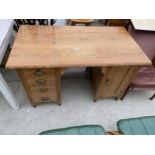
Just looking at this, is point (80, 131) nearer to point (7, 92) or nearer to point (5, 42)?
point (7, 92)

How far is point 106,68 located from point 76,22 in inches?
51.2

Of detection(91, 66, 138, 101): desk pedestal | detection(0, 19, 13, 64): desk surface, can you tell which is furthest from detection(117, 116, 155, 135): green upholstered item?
detection(0, 19, 13, 64): desk surface

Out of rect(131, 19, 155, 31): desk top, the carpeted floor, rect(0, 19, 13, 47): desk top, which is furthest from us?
the carpeted floor

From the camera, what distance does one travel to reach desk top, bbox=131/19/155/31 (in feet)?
4.32

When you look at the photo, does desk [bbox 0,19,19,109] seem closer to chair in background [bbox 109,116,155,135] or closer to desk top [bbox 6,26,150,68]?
desk top [bbox 6,26,150,68]

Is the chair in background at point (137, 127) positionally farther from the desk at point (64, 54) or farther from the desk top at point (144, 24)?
the desk top at point (144, 24)

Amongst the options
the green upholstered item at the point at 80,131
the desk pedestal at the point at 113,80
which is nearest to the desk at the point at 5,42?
the green upholstered item at the point at 80,131

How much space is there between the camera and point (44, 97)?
140 centimetres

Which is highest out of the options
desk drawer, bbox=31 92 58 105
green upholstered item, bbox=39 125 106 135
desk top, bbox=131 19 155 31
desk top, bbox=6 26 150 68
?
desk top, bbox=131 19 155 31

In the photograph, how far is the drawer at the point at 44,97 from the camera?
4.43ft

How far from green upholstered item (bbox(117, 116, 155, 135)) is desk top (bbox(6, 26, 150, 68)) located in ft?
1.65

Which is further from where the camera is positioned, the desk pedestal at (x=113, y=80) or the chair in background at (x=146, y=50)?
the chair in background at (x=146, y=50)

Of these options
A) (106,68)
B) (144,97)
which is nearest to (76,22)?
(106,68)

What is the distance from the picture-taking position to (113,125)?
4.87 ft
